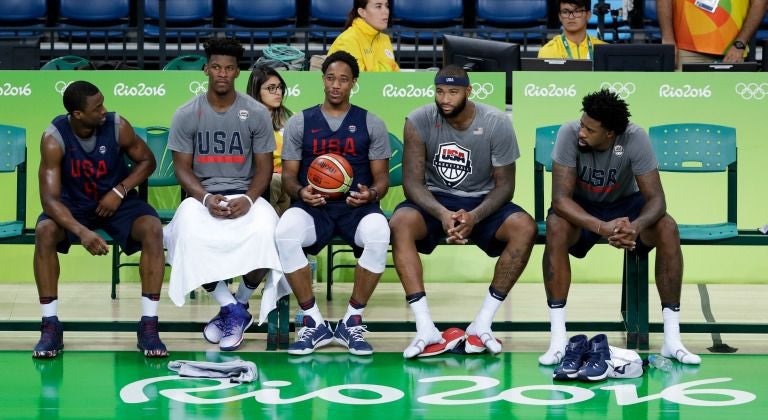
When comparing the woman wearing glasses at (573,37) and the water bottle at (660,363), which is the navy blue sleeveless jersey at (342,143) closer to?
the water bottle at (660,363)

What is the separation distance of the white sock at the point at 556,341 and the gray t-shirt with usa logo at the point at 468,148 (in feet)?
2.77

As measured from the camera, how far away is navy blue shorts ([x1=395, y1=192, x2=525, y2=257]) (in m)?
6.93

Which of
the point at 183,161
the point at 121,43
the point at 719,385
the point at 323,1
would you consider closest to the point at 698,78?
the point at 719,385

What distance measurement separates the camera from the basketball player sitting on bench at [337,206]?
22.4 feet

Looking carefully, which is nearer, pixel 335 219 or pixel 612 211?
pixel 612 211

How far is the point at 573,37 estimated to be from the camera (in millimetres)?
9625

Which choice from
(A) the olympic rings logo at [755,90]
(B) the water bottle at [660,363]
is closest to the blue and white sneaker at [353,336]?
(B) the water bottle at [660,363]

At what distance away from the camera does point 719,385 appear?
612 centimetres

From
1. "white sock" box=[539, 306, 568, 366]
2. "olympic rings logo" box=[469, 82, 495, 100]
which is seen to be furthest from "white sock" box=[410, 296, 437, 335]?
"olympic rings logo" box=[469, 82, 495, 100]

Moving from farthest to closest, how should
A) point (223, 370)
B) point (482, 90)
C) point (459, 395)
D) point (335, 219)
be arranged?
point (482, 90)
point (335, 219)
point (223, 370)
point (459, 395)

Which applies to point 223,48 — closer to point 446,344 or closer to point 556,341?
point 446,344

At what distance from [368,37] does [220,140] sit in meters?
2.34

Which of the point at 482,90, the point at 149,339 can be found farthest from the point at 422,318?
the point at 482,90

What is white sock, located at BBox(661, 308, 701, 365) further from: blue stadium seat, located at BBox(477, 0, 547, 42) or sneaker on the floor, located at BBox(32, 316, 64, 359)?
blue stadium seat, located at BBox(477, 0, 547, 42)
